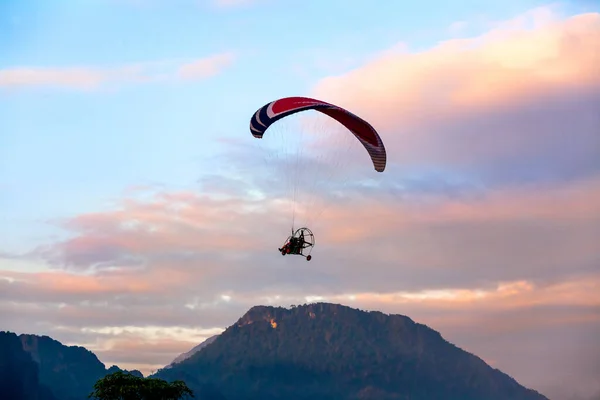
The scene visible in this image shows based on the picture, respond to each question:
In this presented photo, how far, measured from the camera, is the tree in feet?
335

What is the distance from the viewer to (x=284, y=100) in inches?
3718

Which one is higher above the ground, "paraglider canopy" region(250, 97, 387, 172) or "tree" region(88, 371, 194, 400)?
"paraglider canopy" region(250, 97, 387, 172)

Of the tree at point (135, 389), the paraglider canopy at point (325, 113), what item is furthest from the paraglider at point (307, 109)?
the tree at point (135, 389)

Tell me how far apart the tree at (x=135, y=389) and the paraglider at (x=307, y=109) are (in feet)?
78.3

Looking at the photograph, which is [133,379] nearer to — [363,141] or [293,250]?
[293,250]

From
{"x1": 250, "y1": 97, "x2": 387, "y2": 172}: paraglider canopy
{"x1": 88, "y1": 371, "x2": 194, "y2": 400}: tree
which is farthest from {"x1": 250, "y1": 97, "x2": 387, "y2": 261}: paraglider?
{"x1": 88, "y1": 371, "x2": 194, "y2": 400}: tree

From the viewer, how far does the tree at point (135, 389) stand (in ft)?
335

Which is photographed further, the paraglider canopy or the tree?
the tree

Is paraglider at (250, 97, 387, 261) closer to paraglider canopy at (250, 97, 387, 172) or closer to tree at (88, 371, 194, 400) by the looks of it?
paraglider canopy at (250, 97, 387, 172)

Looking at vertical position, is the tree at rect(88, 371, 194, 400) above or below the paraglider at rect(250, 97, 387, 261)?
below

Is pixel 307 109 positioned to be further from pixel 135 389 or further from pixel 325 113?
pixel 135 389

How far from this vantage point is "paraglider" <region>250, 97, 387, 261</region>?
90438 mm

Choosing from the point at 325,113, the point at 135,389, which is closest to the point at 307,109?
the point at 325,113

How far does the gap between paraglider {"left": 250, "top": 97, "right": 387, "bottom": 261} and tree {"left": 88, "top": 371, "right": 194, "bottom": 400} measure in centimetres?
2387
